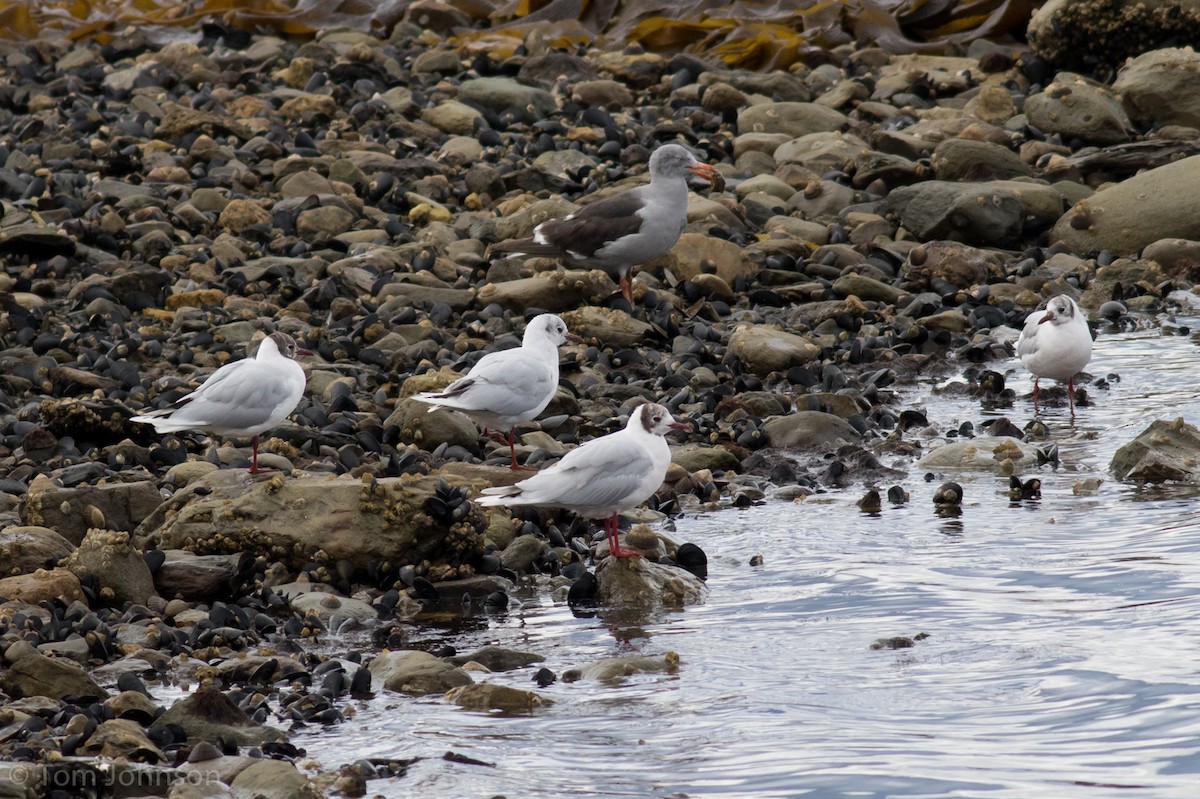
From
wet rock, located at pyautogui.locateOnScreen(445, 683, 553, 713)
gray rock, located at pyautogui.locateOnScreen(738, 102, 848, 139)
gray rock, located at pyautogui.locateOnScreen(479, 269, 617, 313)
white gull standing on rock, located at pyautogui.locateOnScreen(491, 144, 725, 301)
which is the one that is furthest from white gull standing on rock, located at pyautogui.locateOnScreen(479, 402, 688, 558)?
gray rock, located at pyautogui.locateOnScreen(738, 102, 848, 139)

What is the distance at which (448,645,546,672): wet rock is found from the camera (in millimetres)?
6266

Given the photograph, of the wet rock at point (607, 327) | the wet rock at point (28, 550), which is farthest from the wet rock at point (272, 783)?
the wet rock at point (607, 327)

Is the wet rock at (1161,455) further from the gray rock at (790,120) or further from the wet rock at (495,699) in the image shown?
the gray rock at (790,120)

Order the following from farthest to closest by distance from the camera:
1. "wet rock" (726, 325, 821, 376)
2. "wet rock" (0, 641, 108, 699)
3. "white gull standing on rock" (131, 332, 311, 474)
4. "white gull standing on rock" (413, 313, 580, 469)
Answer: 1. "wet rock" (726, 325, 821, 376)
2. "white gull standing on rock" (413, 313, 580, 469)
3. "white gull standing on rock" (131, 332, 311, 474)
4. "wet rock" (0, 641, 108, 699)

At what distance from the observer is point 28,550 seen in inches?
269

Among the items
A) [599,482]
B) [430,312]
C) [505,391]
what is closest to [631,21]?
[430,312]

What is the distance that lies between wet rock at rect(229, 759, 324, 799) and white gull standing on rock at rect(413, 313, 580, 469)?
11.8 feet

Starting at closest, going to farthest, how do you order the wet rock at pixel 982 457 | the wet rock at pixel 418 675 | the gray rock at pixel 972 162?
the wet rock at pixel 418 675 < the wet rock at pixel 982 457 < the gray rock at pixel 972 162

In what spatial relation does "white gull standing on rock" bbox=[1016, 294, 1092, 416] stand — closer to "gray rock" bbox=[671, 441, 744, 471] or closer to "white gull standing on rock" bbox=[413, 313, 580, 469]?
"gray rock" bbox=[671, 441, 744, 471]

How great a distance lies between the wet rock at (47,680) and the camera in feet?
18.2

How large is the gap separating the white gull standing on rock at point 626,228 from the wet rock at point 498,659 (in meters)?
5.52

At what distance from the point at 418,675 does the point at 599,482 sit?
161cm

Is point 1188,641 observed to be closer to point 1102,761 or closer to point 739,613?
point 1102,761

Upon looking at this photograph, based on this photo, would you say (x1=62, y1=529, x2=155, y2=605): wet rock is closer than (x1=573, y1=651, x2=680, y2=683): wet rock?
No
